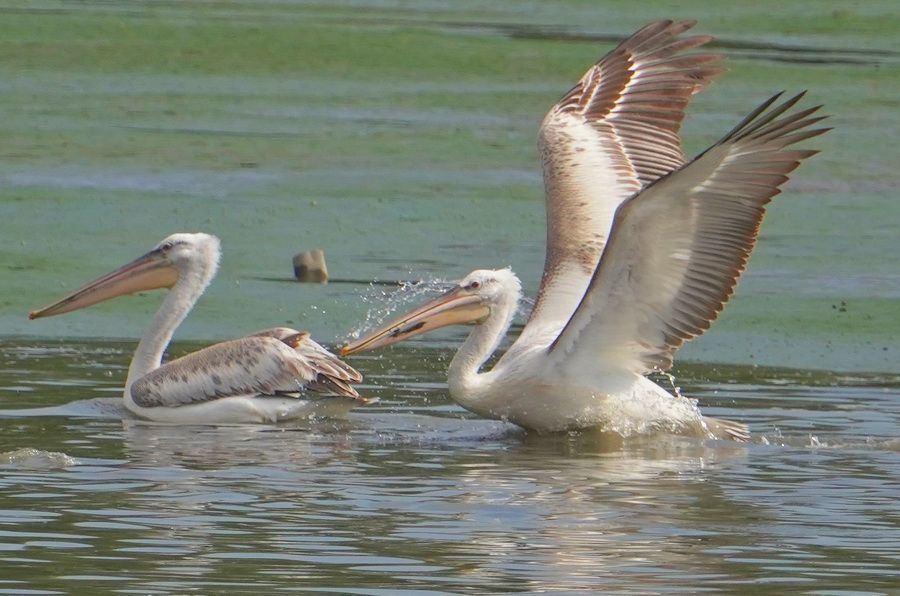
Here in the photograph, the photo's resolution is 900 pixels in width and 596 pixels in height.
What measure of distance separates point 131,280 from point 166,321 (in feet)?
1.03

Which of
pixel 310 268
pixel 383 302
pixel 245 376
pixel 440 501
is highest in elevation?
pixel 310 268

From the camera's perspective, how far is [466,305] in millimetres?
7996

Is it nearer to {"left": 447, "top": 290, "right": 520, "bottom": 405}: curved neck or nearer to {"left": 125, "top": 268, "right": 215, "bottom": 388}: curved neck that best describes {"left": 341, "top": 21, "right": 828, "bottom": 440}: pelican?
{"left": 447, "top": 290, "right": 520, "bottom": 405}: curved neck

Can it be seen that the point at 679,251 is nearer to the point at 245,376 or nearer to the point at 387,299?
the point at 245,376

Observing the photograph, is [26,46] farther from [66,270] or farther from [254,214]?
[66,270]

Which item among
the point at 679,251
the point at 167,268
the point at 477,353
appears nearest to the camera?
the point at 679,251

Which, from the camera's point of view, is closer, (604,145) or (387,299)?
(604,145)

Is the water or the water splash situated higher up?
the water splash

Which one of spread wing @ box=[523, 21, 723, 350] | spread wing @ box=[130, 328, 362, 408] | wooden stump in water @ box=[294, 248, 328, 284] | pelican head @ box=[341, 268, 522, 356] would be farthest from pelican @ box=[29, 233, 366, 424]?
wooden stump in water @ box=[294, 248, 328, 284]

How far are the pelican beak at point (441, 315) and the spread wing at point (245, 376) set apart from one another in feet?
0.64

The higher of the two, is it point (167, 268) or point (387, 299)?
point (167, 268)

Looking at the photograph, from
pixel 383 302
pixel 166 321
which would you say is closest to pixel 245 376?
pixel 166 321

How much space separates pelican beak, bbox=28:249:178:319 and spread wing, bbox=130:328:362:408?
2.52 feet

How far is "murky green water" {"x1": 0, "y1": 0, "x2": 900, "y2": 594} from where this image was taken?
532 centimetres
